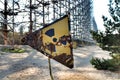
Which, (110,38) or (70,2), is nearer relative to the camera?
(110,38)

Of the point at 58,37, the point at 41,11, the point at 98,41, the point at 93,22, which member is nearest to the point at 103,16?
the point at 98,41

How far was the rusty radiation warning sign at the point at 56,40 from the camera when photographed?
7.84ft

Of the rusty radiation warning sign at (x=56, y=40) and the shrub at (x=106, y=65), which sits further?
the shrub at (x=106, y=65)

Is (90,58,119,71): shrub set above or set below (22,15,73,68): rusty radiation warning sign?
below

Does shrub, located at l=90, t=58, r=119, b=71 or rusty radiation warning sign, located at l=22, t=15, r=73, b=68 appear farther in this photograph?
shrub, located at l=90, t=58, r=119, b=71

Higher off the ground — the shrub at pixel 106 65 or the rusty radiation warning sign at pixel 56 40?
the rusty radiation warning sign at pixel 56 40

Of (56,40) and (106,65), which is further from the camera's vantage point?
(106,65)

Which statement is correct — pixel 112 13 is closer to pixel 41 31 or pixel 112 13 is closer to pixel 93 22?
pixel 41 31

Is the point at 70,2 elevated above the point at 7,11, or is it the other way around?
the point at 70,2

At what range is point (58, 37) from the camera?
2432 millimetres

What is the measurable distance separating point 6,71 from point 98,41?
341 centimetres

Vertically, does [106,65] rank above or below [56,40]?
below

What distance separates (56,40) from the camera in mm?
2430

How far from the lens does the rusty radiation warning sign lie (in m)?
2.39
